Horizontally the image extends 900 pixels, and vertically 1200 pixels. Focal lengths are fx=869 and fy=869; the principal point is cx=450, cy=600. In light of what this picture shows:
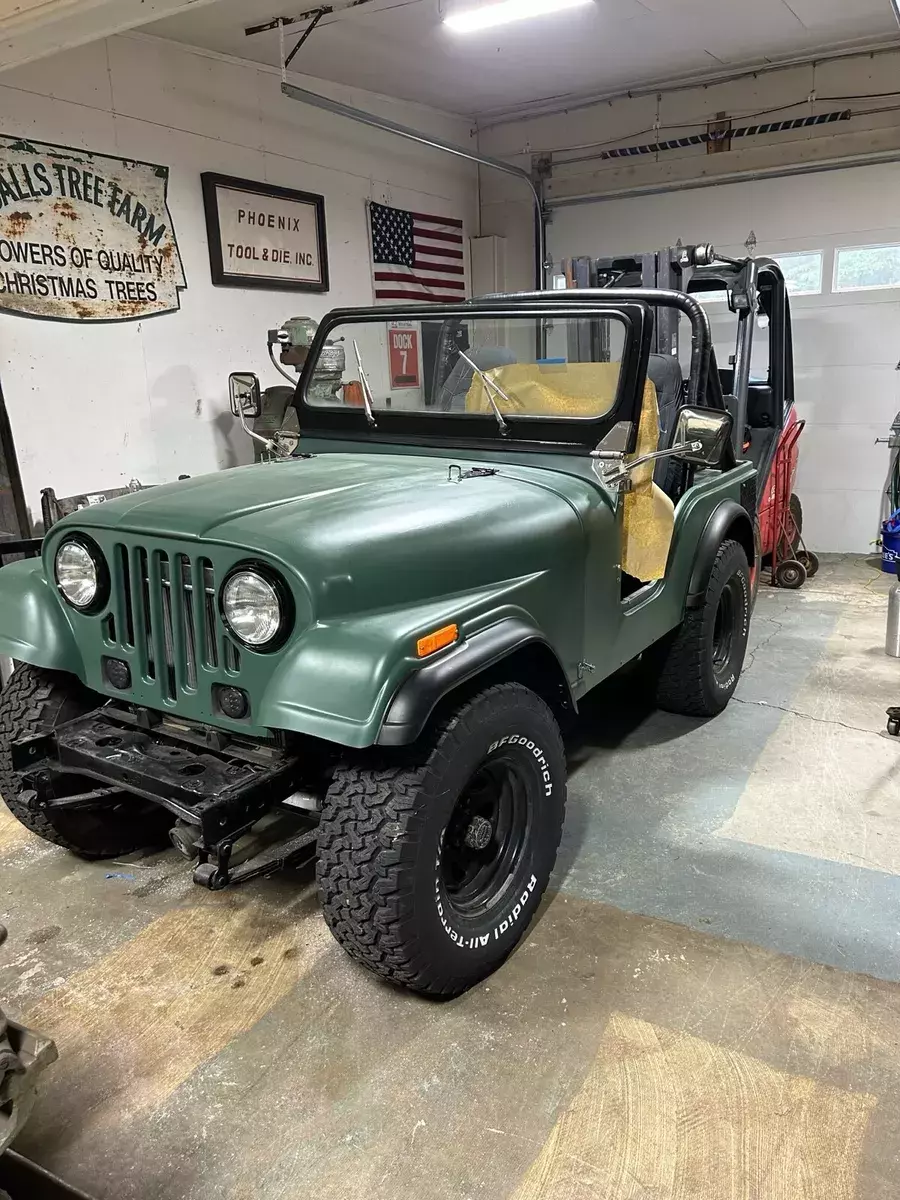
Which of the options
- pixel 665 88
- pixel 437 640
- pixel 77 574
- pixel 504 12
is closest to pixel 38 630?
pixel 77 574

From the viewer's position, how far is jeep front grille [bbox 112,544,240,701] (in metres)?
2.05

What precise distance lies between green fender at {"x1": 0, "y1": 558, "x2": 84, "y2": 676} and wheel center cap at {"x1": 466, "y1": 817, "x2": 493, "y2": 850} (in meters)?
1.14

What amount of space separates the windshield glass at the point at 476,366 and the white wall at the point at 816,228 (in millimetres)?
4606

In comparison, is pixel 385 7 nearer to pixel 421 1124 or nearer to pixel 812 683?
pixel 812 683

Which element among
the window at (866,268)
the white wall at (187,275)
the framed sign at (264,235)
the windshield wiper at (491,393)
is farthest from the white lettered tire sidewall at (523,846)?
the window at (866,268)

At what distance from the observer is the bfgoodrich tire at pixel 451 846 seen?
1901 millimetres

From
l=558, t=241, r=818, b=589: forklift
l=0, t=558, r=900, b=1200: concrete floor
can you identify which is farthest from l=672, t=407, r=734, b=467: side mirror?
l=558, t=241, r=818, b=589: forklift

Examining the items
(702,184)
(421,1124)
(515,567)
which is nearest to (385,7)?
(702,184)

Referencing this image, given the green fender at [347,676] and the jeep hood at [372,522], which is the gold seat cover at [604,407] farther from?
the green fender at [347,676]

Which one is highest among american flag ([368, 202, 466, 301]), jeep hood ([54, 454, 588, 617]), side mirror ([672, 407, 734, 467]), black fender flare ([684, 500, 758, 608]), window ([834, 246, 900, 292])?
american flag ([368, 202, 466, 301])

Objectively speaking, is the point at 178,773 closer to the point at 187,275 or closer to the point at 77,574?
the point at 77,574

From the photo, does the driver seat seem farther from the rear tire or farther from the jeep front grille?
the rear tire

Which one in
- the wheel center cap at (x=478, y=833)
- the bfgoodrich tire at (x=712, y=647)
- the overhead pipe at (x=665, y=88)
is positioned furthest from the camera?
the overhead pipe at (x=665, y=88)

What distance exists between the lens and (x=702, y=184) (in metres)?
7.00
